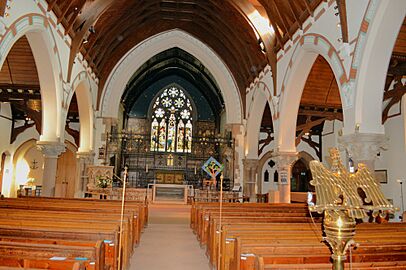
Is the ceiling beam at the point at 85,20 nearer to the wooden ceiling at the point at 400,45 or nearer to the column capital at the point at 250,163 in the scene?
the column capital at the point at 250,163

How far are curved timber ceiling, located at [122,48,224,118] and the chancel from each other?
135 millimetres

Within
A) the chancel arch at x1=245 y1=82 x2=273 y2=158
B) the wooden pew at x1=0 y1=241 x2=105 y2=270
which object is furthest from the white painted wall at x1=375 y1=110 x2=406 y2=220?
the wooden pew at x1=0 y1=241 x2=105 y2=270

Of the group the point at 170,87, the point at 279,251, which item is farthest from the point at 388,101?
the point at 170,87

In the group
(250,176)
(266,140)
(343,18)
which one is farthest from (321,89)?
(343,18)

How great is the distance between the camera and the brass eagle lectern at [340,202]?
6.45 feet

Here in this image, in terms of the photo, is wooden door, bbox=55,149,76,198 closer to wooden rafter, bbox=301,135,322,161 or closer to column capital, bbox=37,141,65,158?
column capital, bbox=37,141,65,158

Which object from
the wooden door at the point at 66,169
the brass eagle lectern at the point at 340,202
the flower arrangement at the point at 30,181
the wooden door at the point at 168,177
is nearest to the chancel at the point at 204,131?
the brass eagle lectern at the point at 340,202

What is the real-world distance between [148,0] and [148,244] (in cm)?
1060

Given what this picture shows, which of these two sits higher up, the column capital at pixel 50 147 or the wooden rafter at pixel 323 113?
the wooden rafter at pixel 323 113

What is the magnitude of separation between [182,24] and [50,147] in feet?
30.8

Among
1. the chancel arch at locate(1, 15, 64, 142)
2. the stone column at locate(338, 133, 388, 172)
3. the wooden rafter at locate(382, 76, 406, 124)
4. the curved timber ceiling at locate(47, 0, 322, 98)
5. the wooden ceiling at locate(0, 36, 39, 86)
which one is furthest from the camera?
the wooden ceiling at locate(0, 36, 39, 86)

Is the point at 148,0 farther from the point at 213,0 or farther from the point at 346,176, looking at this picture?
the point at 346,176

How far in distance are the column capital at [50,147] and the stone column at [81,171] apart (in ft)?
12.9

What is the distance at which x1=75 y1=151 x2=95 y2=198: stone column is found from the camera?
1449 cm
